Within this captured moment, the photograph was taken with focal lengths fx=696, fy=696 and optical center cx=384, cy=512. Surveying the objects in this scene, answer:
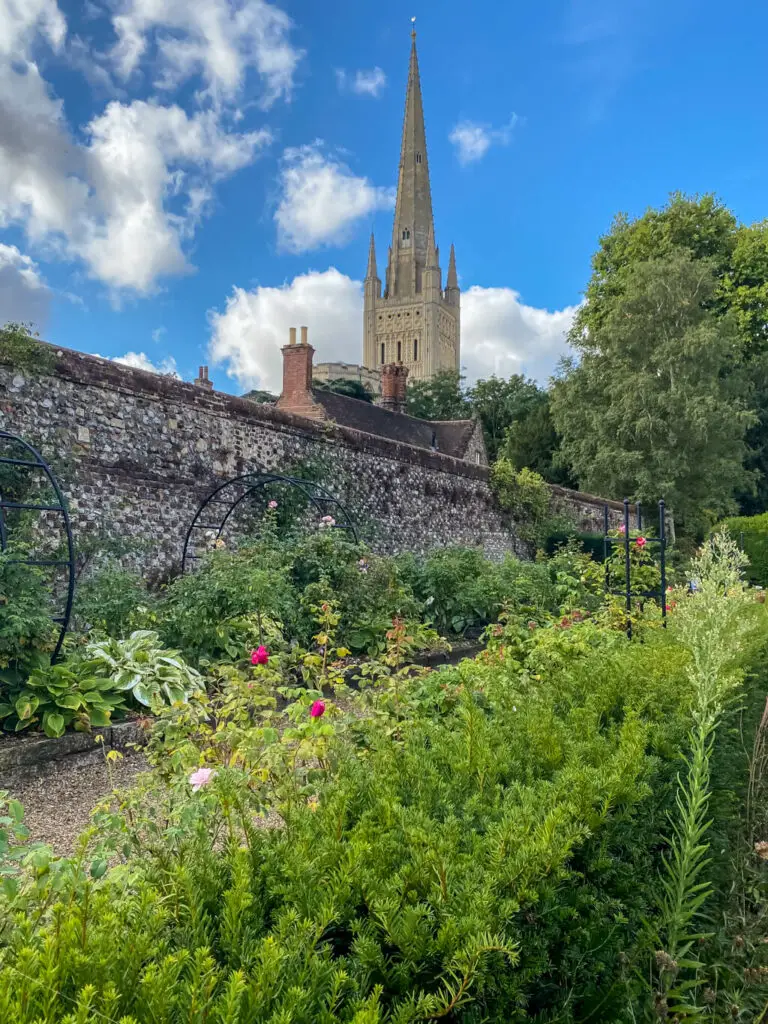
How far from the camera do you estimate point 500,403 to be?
38469mm

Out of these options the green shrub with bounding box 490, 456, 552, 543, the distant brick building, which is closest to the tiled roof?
the distant brick building

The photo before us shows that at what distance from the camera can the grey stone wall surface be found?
266 inches

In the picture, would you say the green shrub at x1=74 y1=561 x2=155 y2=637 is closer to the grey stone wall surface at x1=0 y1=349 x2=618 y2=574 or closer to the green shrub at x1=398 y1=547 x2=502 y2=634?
the grey stone wall surface at x1=0 y1=349 x2=618 y2=574

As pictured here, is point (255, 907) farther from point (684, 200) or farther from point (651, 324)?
point (684, 200)

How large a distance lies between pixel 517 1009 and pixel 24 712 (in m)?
3.60

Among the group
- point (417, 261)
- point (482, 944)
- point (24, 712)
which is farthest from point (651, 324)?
point (417, 261)

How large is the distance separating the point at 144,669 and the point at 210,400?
14.6ft

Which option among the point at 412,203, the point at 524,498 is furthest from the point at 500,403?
the point at 412,203

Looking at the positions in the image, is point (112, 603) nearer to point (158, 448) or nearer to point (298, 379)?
point (158, 448)

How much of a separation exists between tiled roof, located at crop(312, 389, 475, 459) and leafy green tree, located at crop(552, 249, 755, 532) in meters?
5.06

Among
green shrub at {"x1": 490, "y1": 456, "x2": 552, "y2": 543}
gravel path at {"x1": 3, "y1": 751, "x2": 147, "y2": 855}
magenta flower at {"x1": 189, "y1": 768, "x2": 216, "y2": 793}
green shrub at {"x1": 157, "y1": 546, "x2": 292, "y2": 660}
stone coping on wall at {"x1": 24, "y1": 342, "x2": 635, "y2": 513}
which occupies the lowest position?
gravel path at {"x1": 3, "y1": 751, "x2": 147, "y2": 855}

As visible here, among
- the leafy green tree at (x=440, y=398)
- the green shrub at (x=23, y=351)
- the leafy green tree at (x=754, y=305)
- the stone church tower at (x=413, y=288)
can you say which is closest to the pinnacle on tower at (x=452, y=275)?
the stone church tower at (x=413, y=288)

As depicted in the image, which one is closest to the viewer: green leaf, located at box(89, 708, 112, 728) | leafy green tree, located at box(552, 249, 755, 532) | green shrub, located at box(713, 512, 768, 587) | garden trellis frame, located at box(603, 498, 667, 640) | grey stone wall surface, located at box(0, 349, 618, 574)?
green leaf, located at box(89, 708, 112, 728)

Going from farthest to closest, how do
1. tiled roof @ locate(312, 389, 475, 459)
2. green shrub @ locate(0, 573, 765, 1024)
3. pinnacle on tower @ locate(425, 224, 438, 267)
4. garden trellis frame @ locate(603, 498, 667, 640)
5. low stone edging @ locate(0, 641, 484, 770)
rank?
pinnacle on tower @ locate(425, 224, 438, 267) → tiled roof @ locate(312, 389, 475, 459) → garden trellis frame @ locate(603, 498, 667, 640) → low stone edging @ locate(0, 641, 484, 770) → green shrub @ locate(0, 573, 765, 1024)
